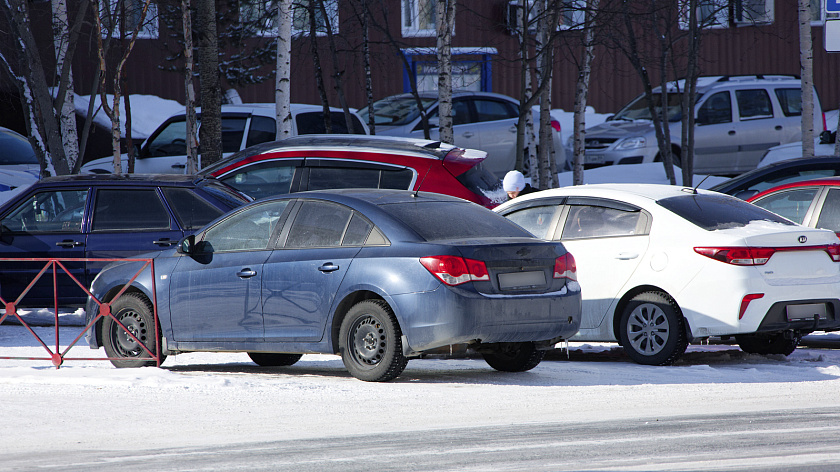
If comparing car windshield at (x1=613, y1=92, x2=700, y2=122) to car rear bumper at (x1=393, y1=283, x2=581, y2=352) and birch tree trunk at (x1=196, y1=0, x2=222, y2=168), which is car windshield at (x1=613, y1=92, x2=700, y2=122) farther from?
car rear bumper at (x1=393, y1=283, x2=581, y2=352)

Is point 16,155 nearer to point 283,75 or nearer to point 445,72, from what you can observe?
point 283,75

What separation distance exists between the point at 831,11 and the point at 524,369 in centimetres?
663

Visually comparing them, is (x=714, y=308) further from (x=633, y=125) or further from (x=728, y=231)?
(x=633, y=125)

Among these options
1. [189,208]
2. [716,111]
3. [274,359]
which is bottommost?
[274,359]

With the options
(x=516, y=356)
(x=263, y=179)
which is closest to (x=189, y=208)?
(x=263, y=179)

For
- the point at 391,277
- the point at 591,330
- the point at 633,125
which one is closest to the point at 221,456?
the point at 391,277

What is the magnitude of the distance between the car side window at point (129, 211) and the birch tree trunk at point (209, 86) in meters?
4.33

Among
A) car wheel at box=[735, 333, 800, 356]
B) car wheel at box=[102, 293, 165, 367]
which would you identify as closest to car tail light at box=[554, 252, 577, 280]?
car wheel at box=[735, 333, 800, 356]

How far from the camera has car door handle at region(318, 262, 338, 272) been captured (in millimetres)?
8156

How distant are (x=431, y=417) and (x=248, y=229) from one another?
2723 millimetres

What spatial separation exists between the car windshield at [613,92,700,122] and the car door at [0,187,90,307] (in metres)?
14.7

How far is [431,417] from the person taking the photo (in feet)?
23.0

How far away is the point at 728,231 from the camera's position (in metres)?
8.95

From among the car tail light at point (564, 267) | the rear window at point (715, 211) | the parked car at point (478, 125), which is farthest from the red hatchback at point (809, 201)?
the parked car at point (478, 125)
